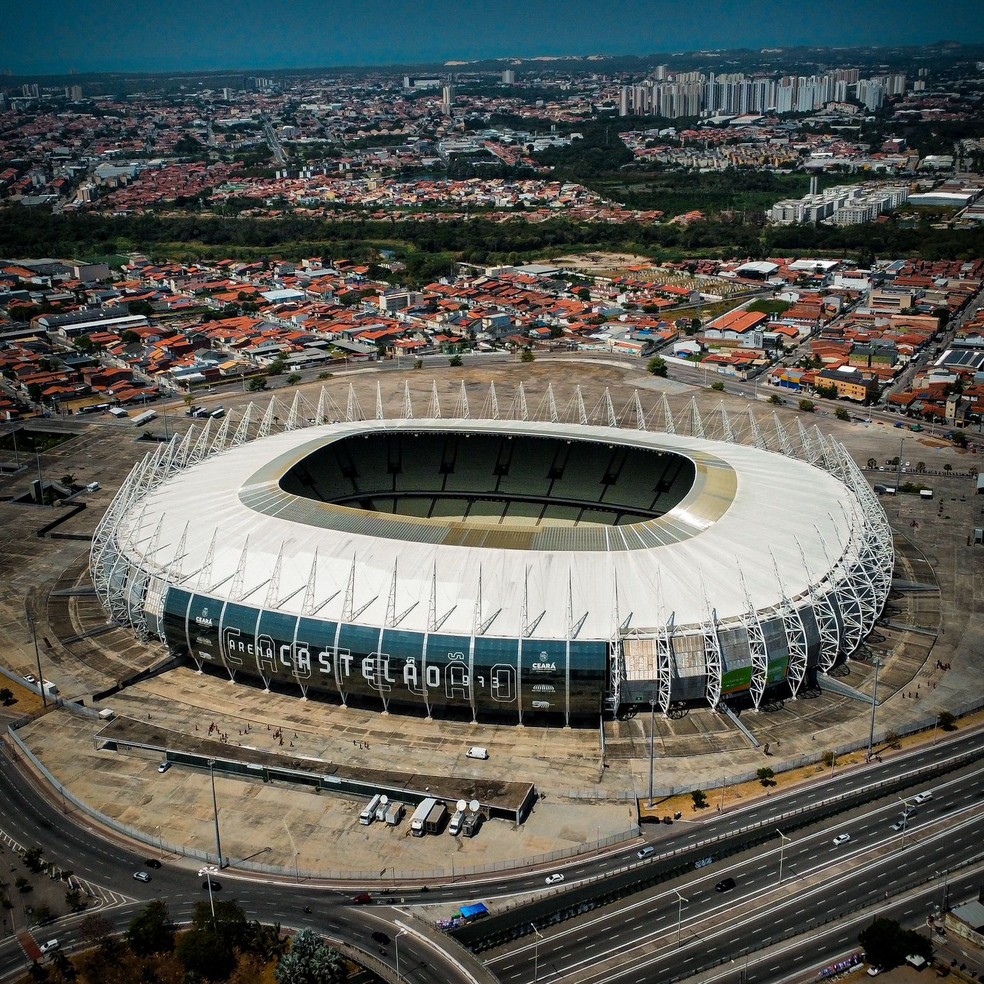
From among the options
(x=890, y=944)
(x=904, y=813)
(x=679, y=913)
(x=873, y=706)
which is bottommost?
(x=904, y=813)

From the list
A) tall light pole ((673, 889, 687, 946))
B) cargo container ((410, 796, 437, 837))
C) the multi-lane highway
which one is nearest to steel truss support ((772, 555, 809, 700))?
the multi-lane highway

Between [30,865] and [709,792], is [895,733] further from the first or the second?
[30,865]

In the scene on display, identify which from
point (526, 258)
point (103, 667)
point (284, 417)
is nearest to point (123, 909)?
point (103, 667)

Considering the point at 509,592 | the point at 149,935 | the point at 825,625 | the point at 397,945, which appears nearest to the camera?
the point at 397,945

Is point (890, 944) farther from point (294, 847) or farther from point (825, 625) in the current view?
point (294, 847)

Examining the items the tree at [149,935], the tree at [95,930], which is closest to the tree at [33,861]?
the tree at [95,930]

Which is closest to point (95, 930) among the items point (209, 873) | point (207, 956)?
point (209, 873)

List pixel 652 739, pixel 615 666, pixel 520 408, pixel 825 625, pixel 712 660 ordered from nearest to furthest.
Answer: pixel 652 739 → pixel 615 666 → pixel 712 660 → pixel 825 625 → pixel 520 408
